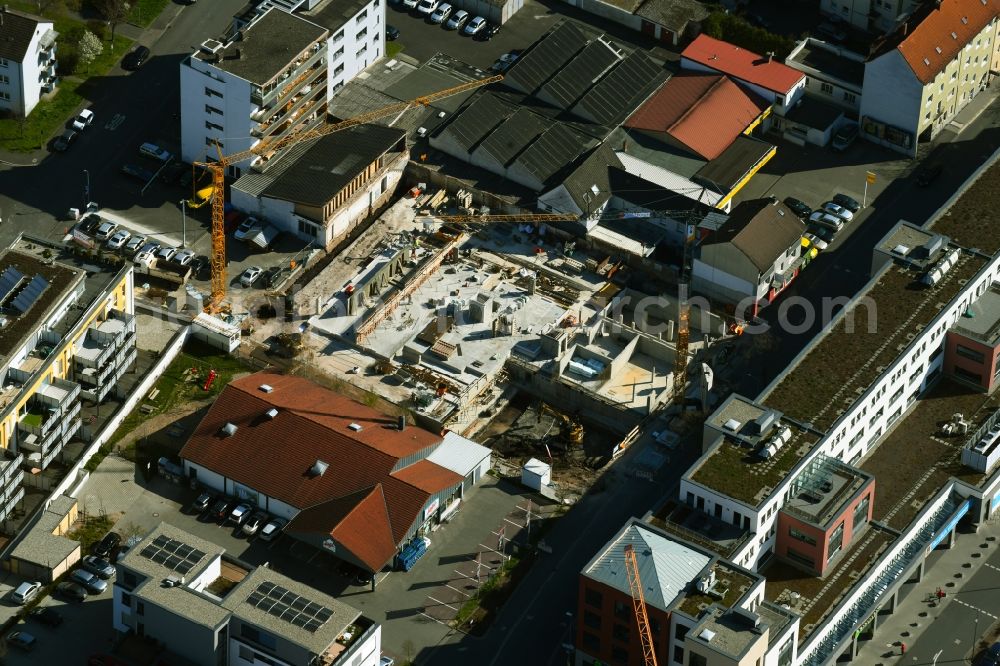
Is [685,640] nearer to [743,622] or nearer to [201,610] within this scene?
[743,622]

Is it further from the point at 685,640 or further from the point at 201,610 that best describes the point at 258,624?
the point at 685,640

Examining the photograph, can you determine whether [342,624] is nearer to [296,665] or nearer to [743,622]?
[296,665]

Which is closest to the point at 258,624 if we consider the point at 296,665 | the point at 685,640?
the point at 296,665

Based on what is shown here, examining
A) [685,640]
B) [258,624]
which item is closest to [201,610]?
[258,624]

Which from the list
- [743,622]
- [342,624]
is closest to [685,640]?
[743,622]

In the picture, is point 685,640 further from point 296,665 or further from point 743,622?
point 296,665
